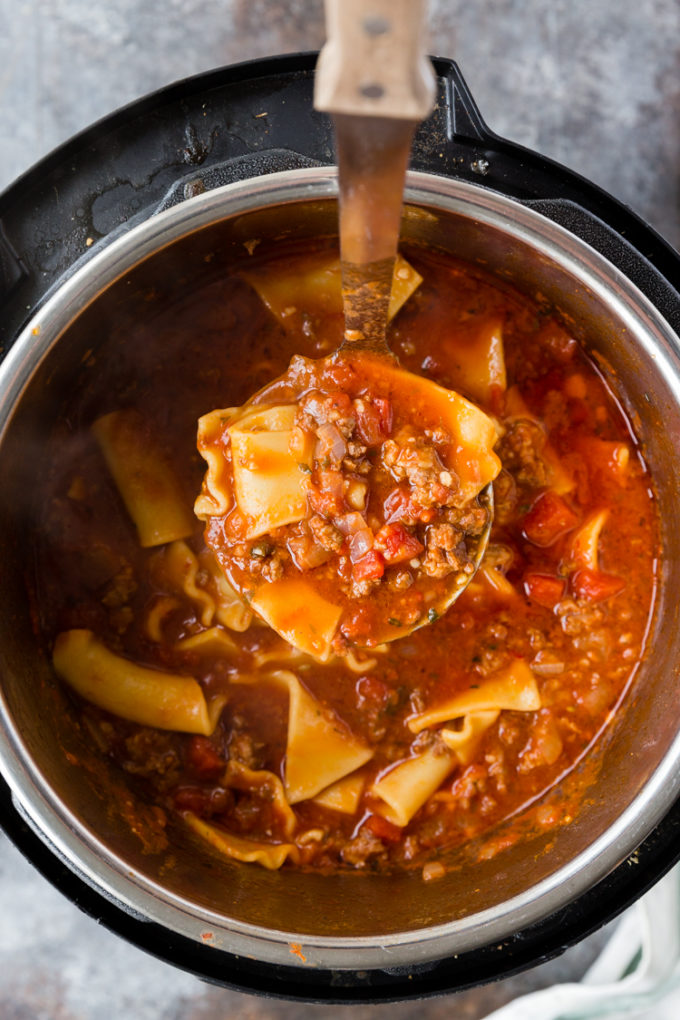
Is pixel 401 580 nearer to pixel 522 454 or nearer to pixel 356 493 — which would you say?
pixel 356 493

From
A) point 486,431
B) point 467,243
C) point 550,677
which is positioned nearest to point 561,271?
point 467,243

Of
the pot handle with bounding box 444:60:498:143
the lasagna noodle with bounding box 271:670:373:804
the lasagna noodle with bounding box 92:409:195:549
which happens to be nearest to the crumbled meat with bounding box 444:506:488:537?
the lasagna noodle with bounding box 271:670:373:804

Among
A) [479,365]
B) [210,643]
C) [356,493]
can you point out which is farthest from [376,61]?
[210,643]

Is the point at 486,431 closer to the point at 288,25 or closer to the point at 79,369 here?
the point at 79,369

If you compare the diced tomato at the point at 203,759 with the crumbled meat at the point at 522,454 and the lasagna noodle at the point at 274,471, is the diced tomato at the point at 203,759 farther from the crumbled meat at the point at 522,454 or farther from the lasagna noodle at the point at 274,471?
the crumbled meat at the point at 522,454

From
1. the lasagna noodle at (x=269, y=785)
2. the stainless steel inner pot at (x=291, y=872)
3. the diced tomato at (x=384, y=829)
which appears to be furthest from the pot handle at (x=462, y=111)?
the diced tomato at (x=384, y=829)

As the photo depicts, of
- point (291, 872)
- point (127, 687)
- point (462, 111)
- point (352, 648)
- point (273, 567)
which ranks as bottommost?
point (291, 872)
